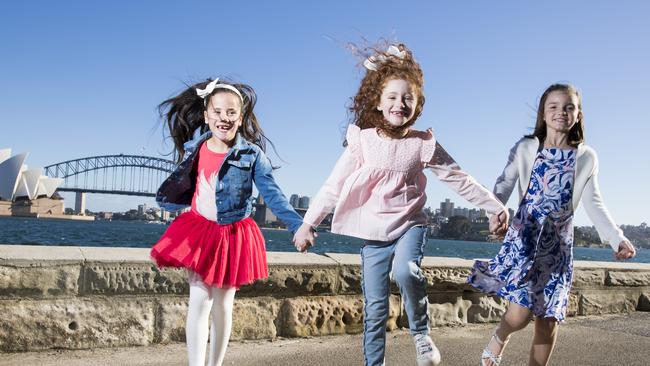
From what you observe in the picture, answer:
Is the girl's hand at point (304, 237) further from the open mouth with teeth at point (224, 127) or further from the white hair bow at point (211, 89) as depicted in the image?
the white hair bow at point (211, 89)

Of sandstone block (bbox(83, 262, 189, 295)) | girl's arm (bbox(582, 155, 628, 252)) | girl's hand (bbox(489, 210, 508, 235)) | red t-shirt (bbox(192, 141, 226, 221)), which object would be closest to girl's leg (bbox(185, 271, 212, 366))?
red t-shirt (bbox(192, 141, 226, 221))

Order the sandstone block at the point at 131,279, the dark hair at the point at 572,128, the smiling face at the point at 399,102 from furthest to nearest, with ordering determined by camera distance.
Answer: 1. the sandstone block at the point at 131,279
2. the dark hair at the point at 572,128
3. the smiling face at the point at 399,102

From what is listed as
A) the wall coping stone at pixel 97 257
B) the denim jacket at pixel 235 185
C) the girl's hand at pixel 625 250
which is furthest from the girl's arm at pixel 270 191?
the girl's hand at pixel 625 250

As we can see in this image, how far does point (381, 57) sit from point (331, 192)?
562 millimetres

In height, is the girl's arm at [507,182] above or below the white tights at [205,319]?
above

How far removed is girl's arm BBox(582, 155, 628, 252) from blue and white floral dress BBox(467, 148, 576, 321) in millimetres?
98

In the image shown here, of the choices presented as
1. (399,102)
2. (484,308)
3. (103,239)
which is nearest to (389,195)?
(399,102)

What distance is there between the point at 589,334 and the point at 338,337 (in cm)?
161

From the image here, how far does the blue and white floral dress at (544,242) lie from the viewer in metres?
2.34

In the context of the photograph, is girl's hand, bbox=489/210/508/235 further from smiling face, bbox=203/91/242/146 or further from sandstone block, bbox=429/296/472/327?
sandstone block, bbox=429/296/472/327

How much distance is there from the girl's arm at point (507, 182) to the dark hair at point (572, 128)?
123 mm

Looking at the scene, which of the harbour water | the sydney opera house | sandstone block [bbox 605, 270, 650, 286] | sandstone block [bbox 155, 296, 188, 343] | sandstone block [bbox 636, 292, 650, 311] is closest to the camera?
sandstone block [bbox 155, 296, 188, 343]

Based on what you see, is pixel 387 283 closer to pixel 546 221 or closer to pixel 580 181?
pixel 546 221

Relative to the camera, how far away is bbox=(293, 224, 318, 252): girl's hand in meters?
2.21
